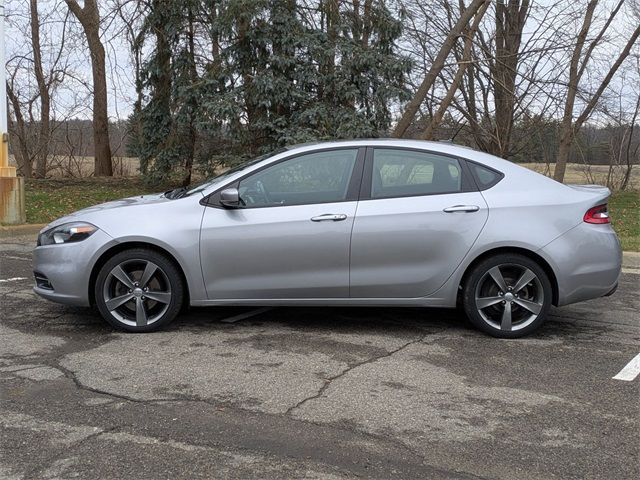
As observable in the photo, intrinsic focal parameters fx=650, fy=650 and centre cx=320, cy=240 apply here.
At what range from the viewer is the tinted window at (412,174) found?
17.7 feet

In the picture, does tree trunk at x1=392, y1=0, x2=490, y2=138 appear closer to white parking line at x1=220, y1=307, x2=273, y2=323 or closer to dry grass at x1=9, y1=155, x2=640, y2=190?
dry grass at x1=9, y1=155, x2=640, y2=190

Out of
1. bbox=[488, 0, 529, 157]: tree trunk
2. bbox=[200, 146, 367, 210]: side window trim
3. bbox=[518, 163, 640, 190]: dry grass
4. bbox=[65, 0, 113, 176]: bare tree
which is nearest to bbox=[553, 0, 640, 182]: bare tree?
bbox=[488, 0, 529, 157]: tree trunk

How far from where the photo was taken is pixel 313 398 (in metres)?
4.05

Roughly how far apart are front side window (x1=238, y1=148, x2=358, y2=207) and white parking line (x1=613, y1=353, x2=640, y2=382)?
96.2 inches

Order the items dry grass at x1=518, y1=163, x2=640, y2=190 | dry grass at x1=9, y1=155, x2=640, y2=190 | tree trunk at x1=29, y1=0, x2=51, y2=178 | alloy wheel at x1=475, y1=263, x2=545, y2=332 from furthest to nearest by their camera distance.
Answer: dry grass at x1=518, y1=163, x2=640, y2=190
dry grass at x1=9, y1=155, x2=640, y2=190
tree trunk at x1=29, y1=0, x2=51, y2=178
alloy wheel at x1=475, y1=263, x2=545, y2=332

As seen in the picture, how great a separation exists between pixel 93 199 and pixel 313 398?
1328cm

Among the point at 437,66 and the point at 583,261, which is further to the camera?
the point at 437,66

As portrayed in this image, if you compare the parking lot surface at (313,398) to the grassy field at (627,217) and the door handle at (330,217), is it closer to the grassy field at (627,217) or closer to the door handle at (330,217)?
the door handle at (330,217)

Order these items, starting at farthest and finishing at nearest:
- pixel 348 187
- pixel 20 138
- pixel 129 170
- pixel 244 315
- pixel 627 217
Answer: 1. pixel 129 170
2. pixel 20 138
3. pixel 627 217
4. pixel 244 315
5. pixel 348 187

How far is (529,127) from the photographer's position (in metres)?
21.9

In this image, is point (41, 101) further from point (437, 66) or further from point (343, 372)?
point (343, 372)

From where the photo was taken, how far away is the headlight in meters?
5.32

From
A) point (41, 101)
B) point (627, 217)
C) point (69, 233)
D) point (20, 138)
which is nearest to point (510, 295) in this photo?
point (69, 233)

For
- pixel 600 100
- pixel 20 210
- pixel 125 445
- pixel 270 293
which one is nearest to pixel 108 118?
pixel 20 210
